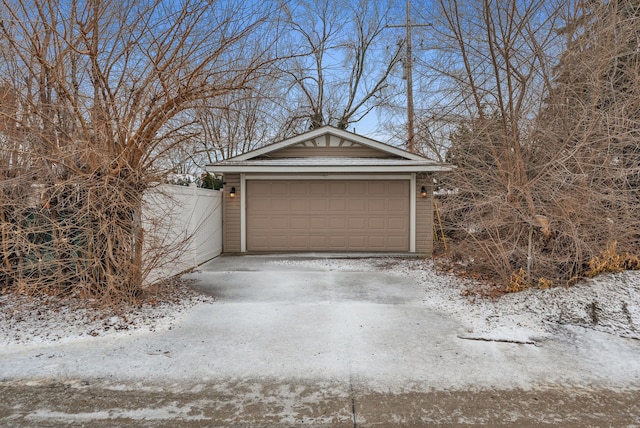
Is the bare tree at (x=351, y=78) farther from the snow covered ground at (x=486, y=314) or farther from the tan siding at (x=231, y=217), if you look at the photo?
the snow covered ground at (x=486, y=314)

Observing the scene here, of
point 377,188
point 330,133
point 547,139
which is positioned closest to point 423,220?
point 377,188

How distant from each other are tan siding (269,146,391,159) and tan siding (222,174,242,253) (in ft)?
4.54

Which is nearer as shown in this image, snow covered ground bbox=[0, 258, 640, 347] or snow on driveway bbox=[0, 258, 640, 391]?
snow on driveway bbox=[0, 258, 640, 391]

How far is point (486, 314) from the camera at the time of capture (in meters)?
5.11

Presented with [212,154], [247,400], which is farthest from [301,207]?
[212,154]

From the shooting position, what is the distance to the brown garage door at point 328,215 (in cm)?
1048

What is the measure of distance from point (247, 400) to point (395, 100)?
61.6 ft

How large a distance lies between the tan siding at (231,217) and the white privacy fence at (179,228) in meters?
0.16

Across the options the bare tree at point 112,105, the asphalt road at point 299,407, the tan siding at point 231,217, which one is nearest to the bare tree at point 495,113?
the asphalt road at point 299,407

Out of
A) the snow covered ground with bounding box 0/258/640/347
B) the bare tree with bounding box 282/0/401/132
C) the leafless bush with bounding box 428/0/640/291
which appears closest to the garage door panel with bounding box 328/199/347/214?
the leafless bush with bounding box 428/0/640/291

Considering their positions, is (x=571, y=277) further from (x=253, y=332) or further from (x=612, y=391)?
(x=253, y=332)

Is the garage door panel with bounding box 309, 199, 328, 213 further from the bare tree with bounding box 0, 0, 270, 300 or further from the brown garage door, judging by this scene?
the bare tree with bounding box 0, 0, 270, 300

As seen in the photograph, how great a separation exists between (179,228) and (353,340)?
439cm

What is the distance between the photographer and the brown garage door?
10477 millimetres
